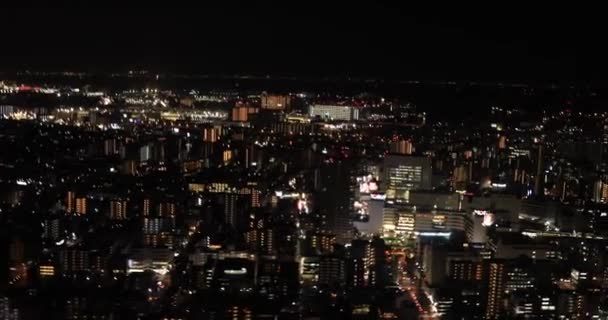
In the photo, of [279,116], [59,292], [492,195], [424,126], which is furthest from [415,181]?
[279,116]

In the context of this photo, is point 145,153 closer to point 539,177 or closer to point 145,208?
point 145,208

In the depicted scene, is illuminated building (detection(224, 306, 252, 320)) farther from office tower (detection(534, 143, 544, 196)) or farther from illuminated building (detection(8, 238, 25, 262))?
office tower (detection(534, 143, 544, 196))

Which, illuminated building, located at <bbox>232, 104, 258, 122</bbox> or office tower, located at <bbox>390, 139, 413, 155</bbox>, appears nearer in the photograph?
office tower, located at <bbox>390, 139, 413, 155</bbox>

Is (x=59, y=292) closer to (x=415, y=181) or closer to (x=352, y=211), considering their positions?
(x=352, y=211)

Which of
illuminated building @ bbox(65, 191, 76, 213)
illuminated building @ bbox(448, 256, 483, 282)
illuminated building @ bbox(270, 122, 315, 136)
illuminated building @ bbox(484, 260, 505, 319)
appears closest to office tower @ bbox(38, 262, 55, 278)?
illuminated building @ bbox(65, 191, 76, 213)

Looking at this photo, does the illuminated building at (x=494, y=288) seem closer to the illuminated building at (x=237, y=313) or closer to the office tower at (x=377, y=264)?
the office tower at (x=377, y=264)

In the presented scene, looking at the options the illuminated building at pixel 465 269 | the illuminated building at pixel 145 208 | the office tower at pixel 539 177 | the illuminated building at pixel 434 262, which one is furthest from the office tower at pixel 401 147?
the illuminated building at pixel 465 269
